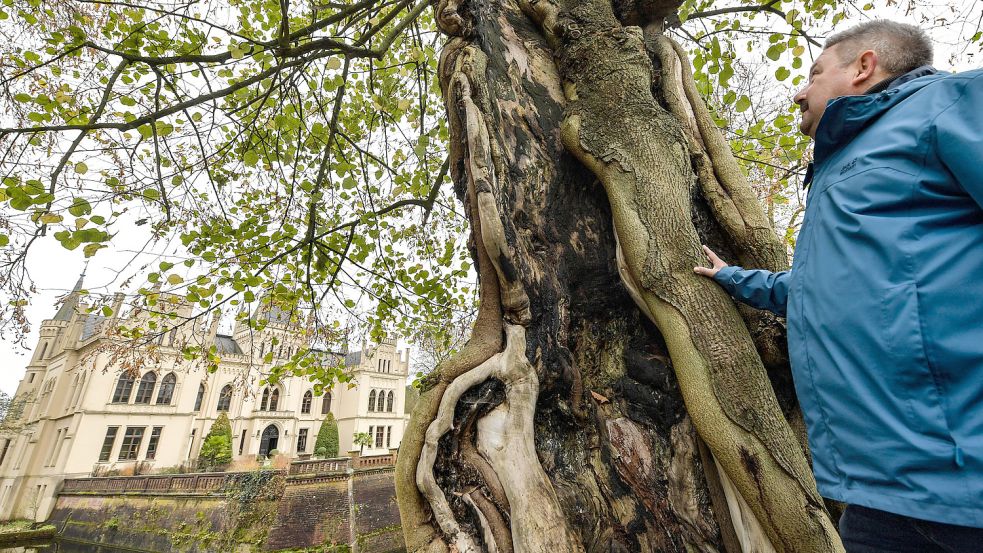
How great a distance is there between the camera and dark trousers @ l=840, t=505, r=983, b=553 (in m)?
0.82

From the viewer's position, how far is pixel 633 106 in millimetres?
2051

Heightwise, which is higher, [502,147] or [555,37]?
[555,37]

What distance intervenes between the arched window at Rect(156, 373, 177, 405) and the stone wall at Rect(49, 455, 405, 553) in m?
7.76

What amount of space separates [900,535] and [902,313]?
460mm

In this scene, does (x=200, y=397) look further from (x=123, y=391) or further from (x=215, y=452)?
(x=215, y=452)

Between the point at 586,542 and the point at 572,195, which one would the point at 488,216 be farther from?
the point at 586,542

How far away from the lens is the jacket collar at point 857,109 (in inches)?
43.9

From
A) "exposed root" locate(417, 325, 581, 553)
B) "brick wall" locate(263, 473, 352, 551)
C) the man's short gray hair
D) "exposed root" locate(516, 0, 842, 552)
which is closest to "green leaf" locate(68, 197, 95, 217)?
"exposed root" locate(417, 325, 581, 553)

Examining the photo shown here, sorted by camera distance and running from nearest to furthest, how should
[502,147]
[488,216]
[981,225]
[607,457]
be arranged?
1. [981,225]
2. [607,457]
3. [488,216]
4. [502,147]

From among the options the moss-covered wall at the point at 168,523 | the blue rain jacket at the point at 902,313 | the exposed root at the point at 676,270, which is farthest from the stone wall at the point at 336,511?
the blue rain jacket at the point at 902,313

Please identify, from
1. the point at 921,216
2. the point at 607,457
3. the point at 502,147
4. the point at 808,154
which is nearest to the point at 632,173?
the point at 502,147

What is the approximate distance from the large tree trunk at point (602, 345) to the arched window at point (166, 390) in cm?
3512

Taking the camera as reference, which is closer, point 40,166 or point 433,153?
point 40,166

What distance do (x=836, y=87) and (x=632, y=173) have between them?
706mm
